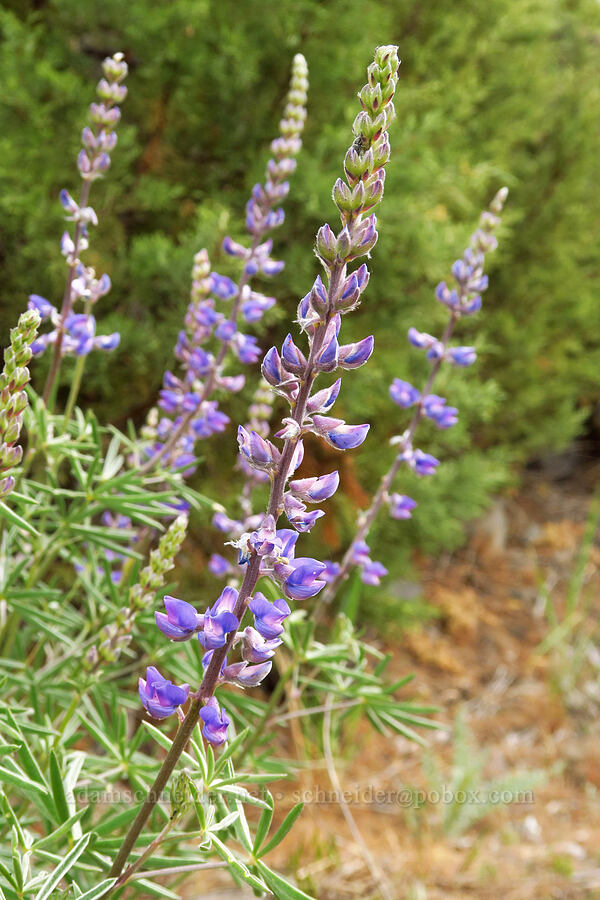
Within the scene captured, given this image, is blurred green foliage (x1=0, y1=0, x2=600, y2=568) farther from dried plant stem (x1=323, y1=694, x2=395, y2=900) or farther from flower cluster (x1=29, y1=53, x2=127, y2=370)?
dried plant stem (x1=323, y1=694, x2=395, y2=900)

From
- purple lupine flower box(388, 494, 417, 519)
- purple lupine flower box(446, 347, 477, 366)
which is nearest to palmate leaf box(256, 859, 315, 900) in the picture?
purple lupine flower box(388, 494, 417, 519)

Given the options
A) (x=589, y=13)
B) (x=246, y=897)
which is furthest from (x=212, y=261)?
(x=589, y=13)

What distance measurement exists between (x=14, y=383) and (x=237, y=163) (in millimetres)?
3395

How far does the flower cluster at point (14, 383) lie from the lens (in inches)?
51.5

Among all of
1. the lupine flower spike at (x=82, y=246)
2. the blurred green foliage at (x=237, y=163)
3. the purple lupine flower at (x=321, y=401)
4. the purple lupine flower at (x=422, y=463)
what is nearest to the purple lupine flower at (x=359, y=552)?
the purple lupine flower at (x=422, y=463)

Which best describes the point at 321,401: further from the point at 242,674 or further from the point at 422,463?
the point at 422,463

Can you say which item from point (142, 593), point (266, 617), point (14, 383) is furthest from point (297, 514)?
point (142, 593)

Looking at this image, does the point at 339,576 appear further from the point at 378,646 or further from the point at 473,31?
the point at 473,31

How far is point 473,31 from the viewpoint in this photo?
564 cm

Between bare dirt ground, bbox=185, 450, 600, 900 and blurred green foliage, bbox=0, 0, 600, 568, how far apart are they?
2.77ft

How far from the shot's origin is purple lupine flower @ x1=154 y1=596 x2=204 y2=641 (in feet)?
4.00

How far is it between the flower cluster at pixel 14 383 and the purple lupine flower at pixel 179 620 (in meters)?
0.37

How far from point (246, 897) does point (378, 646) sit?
8.67 ft

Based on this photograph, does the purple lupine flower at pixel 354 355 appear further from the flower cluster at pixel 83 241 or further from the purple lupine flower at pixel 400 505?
the purple lupine flower at pixel 400 505
